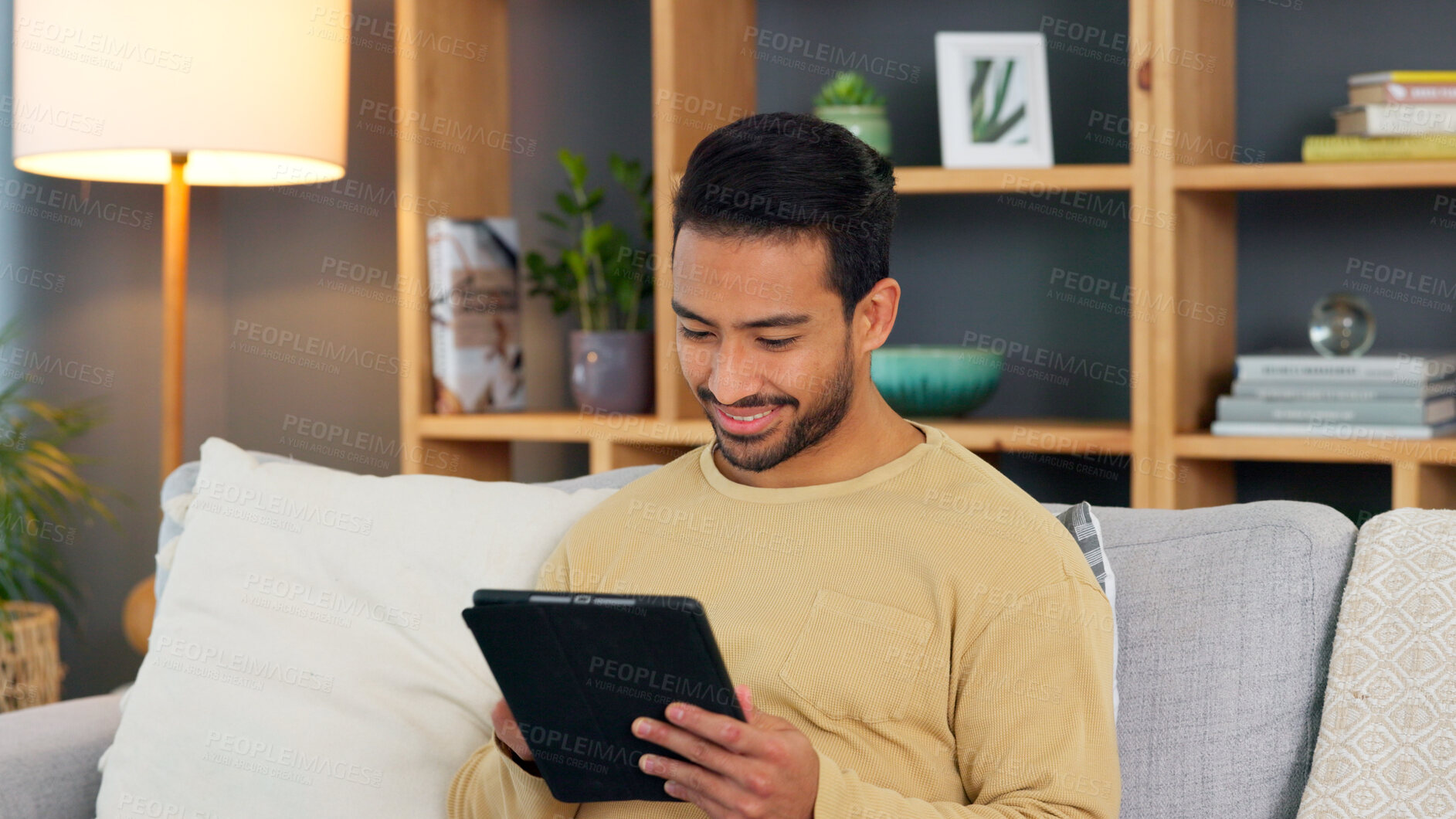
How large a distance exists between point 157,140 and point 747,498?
124cm

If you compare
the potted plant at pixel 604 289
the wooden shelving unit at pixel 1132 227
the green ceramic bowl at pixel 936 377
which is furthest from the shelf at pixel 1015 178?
the potted plant at pixel 604 289

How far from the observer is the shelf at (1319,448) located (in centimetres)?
188

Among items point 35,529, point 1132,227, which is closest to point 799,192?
point 1132,227

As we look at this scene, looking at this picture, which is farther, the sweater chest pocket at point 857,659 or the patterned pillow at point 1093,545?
the patterned pillow at point 1093,545

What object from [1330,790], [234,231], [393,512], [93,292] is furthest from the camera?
[234,231]

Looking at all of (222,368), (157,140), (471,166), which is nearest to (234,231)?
(222,368)

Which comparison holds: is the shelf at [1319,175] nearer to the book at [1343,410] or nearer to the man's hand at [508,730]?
the book at [1343,410]

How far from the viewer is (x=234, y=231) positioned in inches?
111

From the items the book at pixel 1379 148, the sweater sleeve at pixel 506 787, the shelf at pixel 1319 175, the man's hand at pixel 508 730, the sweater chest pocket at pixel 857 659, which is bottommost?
the sweater sleeve at pixel 506 787

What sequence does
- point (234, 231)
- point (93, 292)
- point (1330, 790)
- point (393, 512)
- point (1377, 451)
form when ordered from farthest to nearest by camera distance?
point (234, 231) < point (93, 292) < point (1377, 451) < point (393, 512) < point (1330, 790)

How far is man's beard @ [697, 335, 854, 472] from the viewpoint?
1153 mm

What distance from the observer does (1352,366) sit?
1956 mm

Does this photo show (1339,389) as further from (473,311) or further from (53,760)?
(53,760)

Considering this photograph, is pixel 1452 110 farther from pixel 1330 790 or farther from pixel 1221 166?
pixel 1330 790
